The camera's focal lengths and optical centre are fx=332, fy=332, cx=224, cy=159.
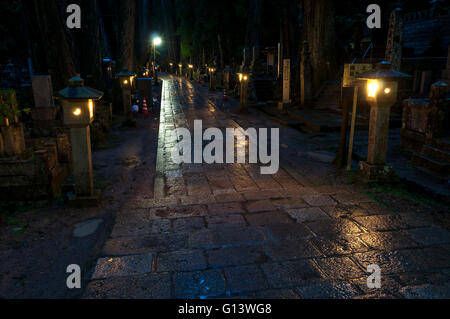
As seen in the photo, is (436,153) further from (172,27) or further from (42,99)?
(172,27)

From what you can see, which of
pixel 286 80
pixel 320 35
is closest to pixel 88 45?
pixel 286 80

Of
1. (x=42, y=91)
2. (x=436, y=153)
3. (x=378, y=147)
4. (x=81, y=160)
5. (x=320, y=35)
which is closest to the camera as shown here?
(x=81, y=160)

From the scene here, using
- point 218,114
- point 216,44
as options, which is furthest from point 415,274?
point 216,44

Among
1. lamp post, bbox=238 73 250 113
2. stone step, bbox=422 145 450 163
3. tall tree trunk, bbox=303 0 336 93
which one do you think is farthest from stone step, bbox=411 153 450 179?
tall tree trunk, bbox=303 0 336 93

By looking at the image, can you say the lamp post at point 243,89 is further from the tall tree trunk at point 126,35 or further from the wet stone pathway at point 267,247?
the wet stone pathway at point 267,247

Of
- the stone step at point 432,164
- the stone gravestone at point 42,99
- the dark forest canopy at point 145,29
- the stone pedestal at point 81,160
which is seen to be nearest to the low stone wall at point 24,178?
the stone pedestal at point 81,160

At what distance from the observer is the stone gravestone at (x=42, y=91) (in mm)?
10641

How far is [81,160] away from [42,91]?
21.6 ft

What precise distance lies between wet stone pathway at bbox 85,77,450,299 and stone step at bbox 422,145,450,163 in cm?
219

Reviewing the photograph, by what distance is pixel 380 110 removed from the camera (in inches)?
244

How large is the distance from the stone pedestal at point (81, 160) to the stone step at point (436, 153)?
6798mm

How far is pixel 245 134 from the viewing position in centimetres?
1173

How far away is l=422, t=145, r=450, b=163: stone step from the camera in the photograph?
6.68 metres
